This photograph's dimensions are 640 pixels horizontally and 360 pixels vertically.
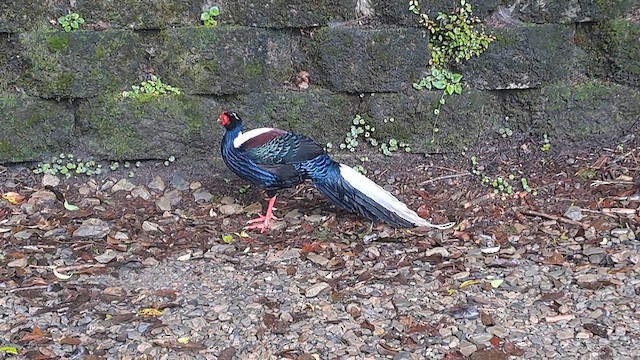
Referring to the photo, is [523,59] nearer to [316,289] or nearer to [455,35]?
[455,35]

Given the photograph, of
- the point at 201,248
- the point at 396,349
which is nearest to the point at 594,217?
the point at 396,349

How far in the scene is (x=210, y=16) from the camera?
4133 mm

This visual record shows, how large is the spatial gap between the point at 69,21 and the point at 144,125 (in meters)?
0.66

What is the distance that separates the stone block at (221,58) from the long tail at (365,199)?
2.39 feet

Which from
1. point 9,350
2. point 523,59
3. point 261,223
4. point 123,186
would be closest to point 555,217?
point 523,59

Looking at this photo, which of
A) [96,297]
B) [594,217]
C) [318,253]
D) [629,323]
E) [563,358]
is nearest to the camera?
[563,358]

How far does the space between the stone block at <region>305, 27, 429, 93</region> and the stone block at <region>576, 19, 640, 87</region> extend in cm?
93

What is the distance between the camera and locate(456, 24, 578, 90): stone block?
4.25m

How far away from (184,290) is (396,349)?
0.98 metres

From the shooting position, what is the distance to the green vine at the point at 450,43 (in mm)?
4195

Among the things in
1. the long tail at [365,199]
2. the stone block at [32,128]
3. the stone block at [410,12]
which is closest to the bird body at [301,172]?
the long tail at [365,199]

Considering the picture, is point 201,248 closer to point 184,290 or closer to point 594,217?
point 184,290

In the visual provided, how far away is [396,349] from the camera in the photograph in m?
2.89

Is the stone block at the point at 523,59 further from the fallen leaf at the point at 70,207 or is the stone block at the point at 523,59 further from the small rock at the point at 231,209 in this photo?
the fallen leaf at the point at 70,207
